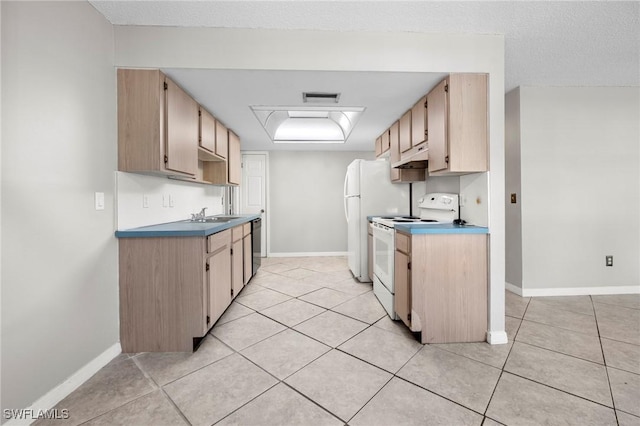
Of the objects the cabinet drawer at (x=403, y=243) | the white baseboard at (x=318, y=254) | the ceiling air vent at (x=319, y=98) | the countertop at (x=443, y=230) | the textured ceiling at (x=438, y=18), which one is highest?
the textured ceiling at (x=438, y=18)

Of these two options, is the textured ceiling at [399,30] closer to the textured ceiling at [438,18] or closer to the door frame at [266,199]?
the textured ceiling at [438,18]

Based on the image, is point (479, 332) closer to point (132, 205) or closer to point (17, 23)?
point (132, 205)

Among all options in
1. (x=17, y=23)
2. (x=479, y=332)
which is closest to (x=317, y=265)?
(x=479, y=332)

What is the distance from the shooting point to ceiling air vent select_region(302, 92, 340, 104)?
7.88 ft

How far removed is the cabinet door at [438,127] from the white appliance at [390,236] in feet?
1.51

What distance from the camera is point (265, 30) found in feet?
6.28

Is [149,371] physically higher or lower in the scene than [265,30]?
lower

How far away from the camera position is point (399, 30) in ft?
6.36

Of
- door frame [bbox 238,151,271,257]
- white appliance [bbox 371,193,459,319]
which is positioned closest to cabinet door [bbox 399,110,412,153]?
white appliance [bbox 371,193,459,319]

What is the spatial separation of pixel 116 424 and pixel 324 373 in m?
1.09

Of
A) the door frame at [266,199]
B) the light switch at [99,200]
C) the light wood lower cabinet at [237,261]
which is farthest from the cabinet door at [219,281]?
the door frame at [266,199]

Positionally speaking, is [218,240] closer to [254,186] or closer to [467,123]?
[467,123]

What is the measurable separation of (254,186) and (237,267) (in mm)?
2576

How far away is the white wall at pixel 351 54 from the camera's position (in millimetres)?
1882
